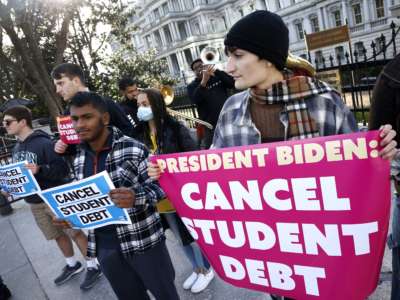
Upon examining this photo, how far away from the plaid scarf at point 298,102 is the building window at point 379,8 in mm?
37096

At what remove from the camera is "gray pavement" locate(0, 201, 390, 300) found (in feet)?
9.72

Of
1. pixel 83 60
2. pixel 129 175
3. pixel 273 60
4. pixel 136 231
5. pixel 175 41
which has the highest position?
pixel 175 41

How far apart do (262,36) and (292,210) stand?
32.8 inches

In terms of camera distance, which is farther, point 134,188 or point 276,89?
point 134,188

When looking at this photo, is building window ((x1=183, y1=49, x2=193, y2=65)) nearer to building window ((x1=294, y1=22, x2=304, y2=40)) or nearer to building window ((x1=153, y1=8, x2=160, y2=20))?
building window ((x1=153, y1=8, x2=160, y2=20))

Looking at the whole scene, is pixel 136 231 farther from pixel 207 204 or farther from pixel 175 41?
pixel 175 41

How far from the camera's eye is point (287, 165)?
4.83 ft

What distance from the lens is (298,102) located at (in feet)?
5.15

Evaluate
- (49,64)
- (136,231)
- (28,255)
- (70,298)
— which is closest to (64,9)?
(49,64)

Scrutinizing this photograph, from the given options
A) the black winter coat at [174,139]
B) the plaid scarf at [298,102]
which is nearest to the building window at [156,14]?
the black winter coat at [174,139]

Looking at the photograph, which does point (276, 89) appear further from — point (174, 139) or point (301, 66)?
point (174, 139)

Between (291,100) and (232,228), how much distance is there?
0.73m

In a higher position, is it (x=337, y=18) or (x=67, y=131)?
(x=337, y=18)

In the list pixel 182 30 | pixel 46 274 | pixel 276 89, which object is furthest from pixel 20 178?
pixel 182 30
